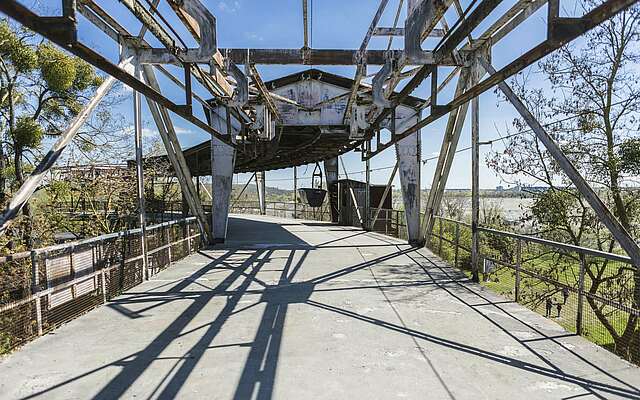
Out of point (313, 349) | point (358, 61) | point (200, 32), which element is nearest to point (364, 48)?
point (358, 61)

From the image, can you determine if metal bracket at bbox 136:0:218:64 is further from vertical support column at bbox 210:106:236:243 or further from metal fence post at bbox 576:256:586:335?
vertical support column at bbox 210:106:236:243

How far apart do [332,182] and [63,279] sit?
1681cm

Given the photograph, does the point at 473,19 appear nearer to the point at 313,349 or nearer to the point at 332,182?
the point at 313,349

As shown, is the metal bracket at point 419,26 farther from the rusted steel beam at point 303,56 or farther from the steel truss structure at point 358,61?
→ the rusted steel beam at point 303,56

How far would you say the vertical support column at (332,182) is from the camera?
1984cm

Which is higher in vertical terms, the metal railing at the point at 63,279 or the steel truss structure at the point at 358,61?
the steel truss structure at the point at 358,61

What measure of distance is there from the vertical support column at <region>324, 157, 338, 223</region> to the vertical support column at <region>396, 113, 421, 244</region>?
917 cm

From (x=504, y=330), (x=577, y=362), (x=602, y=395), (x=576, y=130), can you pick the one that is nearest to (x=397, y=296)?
(x=504, y=330)

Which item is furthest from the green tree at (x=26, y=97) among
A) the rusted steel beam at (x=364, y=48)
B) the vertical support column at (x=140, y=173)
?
the rusted steel beam at (x=364, y=48)

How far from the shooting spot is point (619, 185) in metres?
7.79

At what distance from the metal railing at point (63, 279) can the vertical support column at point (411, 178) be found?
647cm

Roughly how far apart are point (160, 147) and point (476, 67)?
12.9 metres

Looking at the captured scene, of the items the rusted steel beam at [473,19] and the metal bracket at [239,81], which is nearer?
the rusted steel beam at [473,19]

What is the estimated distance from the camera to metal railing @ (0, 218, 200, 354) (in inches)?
143
